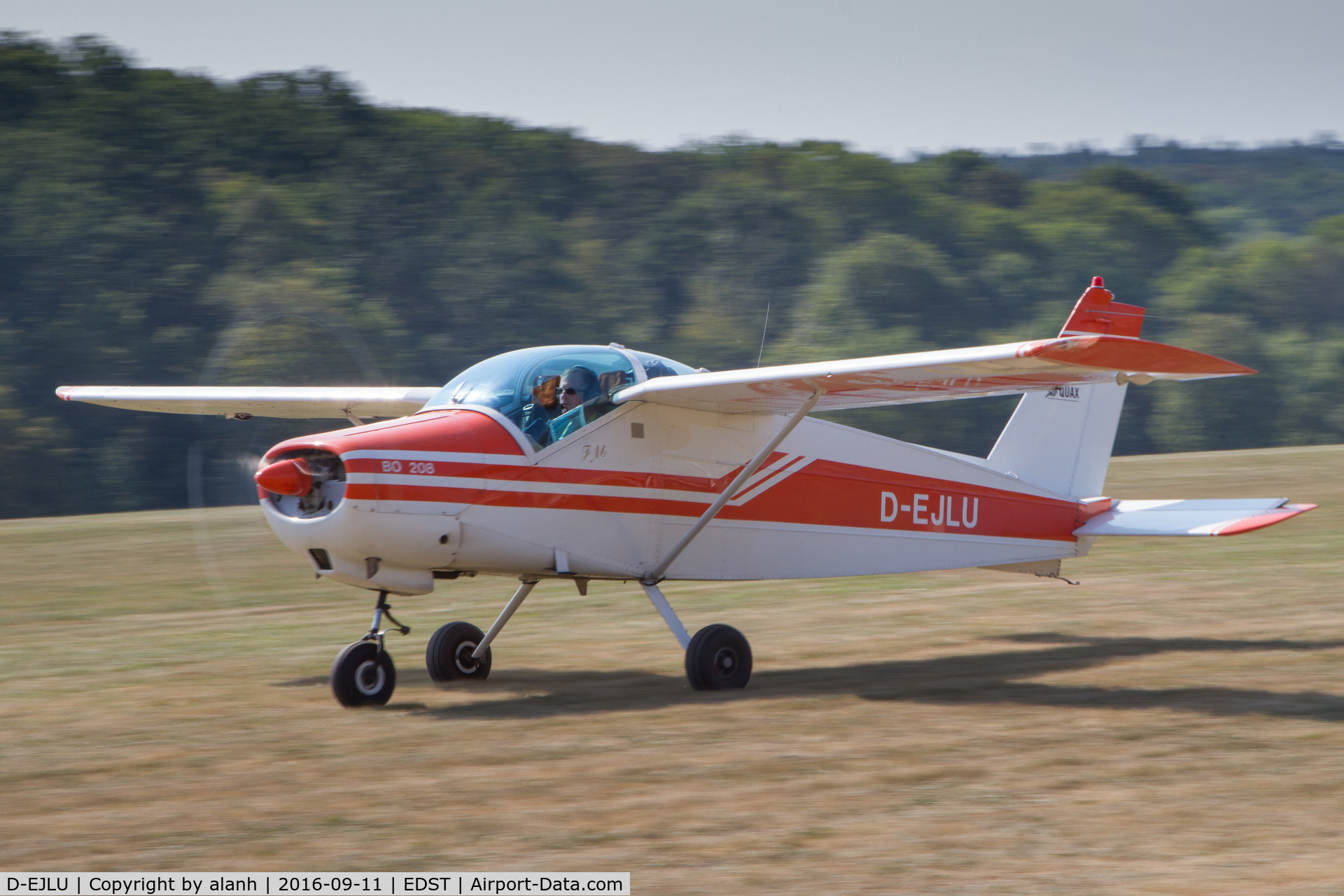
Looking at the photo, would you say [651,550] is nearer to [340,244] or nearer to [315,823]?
[315,823]

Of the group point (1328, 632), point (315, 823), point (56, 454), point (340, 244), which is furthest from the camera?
point (340, 244)

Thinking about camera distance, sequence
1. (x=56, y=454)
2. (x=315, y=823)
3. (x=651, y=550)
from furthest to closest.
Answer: (x=56, y=454)
(x=651, y=550)
(x=315, y=823)

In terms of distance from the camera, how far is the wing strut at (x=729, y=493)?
8.52 m

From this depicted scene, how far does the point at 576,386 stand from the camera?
8.41 meters

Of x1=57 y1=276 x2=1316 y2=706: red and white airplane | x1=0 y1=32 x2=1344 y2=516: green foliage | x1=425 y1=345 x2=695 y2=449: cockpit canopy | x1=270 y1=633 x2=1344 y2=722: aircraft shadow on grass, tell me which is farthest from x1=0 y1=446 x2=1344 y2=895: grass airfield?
x1=0 y1=32 x2=1344 y2=516: green foliage

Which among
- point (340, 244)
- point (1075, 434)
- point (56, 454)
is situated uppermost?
point (340, 244)

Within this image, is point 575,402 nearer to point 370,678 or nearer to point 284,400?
point 370,678

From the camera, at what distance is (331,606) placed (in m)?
14.3

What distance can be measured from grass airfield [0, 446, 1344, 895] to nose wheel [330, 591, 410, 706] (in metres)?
0.14

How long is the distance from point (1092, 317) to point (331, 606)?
8.92 m

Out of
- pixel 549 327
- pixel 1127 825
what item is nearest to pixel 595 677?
pixel 1127 825

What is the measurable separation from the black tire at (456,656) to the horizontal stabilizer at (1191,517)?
4998 millimetres
